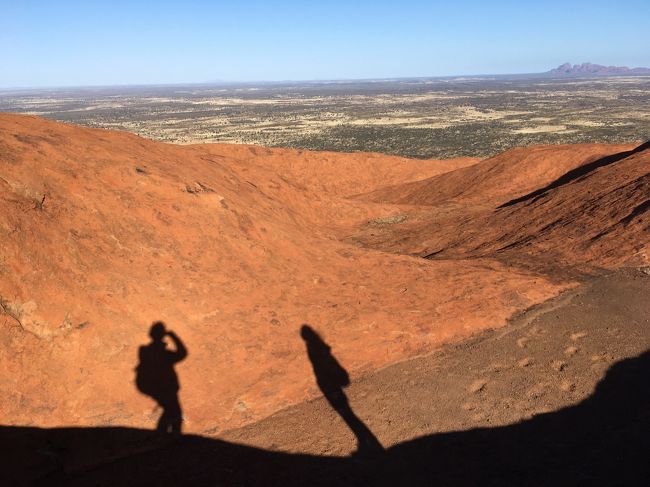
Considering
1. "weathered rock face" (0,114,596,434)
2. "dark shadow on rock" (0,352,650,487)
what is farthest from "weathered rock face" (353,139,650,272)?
"dark shadow on rock" (0,352,650,487)

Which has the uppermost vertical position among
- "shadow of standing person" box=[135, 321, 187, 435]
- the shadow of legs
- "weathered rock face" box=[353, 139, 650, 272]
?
"weathered rock face" box=[353, 139, 650, 272]

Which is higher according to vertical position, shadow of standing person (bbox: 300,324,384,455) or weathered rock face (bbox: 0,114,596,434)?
weathered rock face (bbox: 0,114,596,434)

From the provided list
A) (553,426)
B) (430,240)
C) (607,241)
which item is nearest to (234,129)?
(430,240)

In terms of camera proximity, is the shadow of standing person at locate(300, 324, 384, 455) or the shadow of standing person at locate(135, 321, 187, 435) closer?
the shadow of standing person at locate(300, 324, 384, 455)

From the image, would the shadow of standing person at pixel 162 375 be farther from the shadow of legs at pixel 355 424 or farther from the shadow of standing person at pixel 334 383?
the shadow of legs at pixel 355 424

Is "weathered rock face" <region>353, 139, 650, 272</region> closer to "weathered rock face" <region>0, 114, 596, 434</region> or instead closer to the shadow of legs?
"weathered rock face" <region>0, 114, 596, 434</region>

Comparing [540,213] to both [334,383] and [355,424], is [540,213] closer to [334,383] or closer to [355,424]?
[334,383]

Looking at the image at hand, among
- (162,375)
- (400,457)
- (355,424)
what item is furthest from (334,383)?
(162,375)

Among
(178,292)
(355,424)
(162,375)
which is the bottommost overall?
(355,424)
